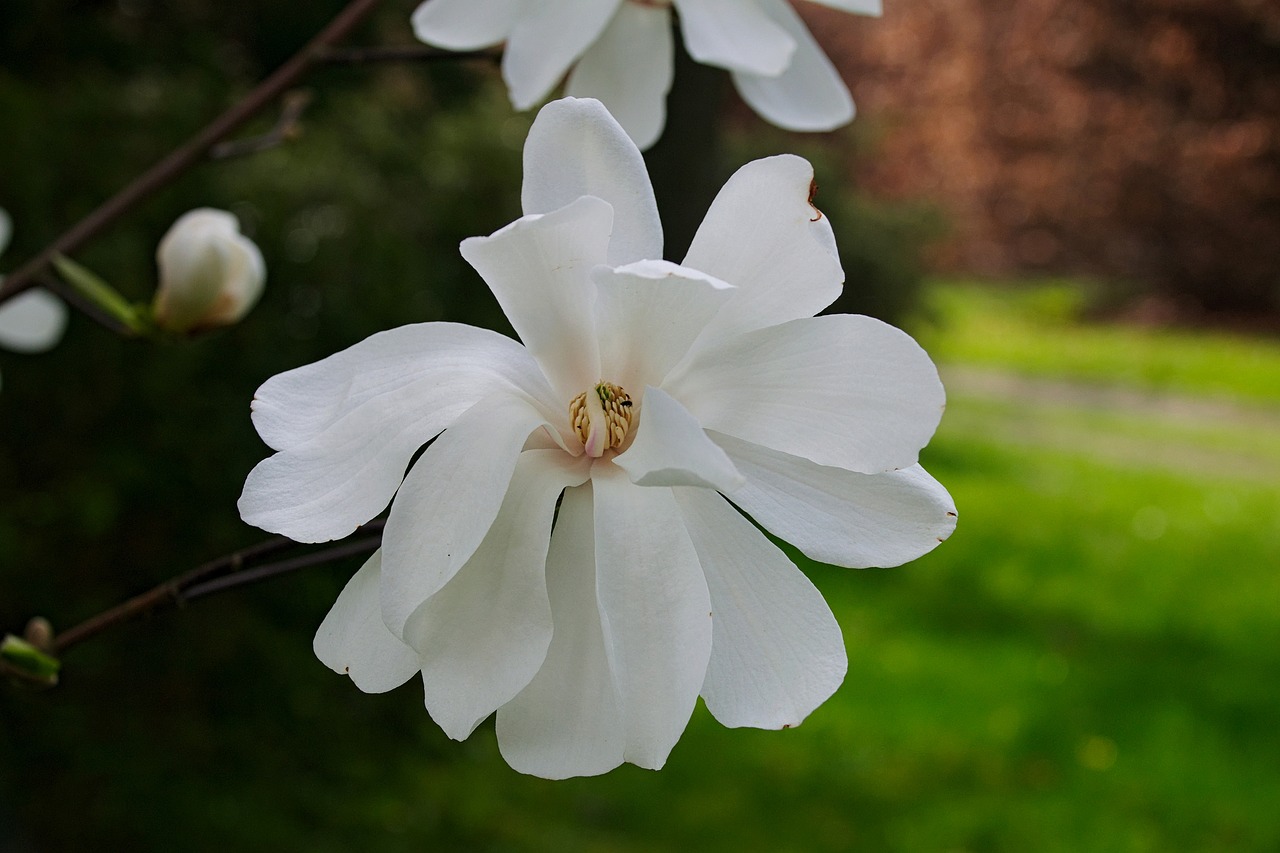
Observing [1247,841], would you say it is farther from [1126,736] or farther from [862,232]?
[862,232]

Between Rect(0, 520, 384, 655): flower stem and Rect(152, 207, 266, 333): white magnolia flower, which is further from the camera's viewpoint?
Rect(152, 207, 266, 333): white magnolia flower

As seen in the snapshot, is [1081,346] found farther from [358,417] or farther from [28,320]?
[358,417]

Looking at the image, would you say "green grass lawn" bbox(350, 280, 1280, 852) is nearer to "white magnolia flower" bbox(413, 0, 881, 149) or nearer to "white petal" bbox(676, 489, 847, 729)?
"white magnolia flower" bbox(413, 0, 881, 149)

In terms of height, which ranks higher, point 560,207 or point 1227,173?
point 560,207

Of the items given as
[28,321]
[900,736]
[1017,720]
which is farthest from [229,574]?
[1017,720]

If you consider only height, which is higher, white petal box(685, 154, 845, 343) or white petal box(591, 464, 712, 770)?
white petal box(685, 154, 845, 343)

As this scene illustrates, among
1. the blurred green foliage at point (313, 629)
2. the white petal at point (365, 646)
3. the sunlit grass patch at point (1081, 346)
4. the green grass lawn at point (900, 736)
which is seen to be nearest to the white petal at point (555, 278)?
the white petal at point (365, 646)

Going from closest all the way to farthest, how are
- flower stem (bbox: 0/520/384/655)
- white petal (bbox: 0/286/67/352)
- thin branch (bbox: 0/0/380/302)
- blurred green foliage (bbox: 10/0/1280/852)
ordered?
flower stem (bbox: 0/520/384/655), thin branch (bbox: 0/0/380/302), white petal (bbox: 0/286/67/352), blurred green foliage (bbox: 10/0/1280/852)

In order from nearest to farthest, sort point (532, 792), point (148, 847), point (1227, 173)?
point (148, 847) → point (532, 792) → point (1227, 173)

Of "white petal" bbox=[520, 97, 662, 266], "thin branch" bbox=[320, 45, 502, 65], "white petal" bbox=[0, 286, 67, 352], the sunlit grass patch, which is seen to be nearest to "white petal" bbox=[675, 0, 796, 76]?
"thin branch" bbox=[320, 45, 502, 65]

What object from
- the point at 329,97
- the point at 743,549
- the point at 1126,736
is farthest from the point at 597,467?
the point at 329,97
